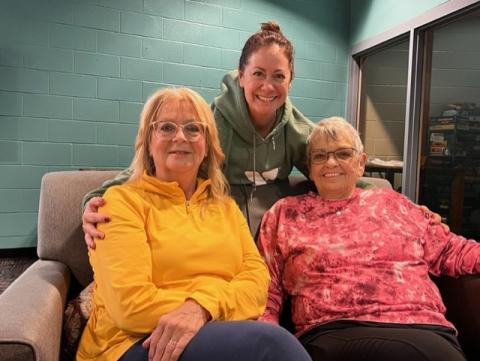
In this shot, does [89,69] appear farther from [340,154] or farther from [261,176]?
[340,154]

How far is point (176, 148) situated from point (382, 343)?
2.78ft

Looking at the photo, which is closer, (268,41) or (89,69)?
(268,41)

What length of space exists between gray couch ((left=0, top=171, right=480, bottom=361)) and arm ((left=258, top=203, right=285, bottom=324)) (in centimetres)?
17

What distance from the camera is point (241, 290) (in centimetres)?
120

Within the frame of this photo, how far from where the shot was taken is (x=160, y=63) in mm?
3262

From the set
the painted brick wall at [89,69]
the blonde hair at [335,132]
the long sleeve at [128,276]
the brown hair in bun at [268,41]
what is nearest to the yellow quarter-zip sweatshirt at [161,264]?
the long sleeve at [128,276]

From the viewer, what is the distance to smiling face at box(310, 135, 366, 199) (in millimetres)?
1584

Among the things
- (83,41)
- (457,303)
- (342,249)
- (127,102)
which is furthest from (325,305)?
(83,41)

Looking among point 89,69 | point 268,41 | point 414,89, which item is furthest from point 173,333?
point 414,89

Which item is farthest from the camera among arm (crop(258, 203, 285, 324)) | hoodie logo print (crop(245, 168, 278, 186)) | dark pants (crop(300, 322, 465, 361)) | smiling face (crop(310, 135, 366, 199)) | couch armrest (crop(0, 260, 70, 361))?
hoodie logo print (crop(245, 168, 278, 186))

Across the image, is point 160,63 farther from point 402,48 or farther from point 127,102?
point 402,48

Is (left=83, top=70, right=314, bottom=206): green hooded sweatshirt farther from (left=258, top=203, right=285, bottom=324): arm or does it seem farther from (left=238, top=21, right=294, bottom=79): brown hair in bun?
(left=258, top=203, right=285, bottom=324): arm

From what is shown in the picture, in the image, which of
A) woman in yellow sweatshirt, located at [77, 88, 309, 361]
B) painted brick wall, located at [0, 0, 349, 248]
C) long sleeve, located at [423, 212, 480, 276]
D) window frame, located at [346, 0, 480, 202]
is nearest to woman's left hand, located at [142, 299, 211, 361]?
woman in yellow sweatshirt, located at [77, 88, 309, 361]

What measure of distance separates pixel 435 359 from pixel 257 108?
3.59 ft
